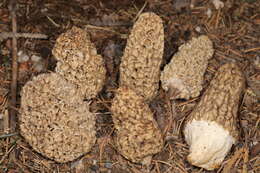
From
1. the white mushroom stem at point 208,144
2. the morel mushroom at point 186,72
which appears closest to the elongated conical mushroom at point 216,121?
the white mushroom stem at point 208,144

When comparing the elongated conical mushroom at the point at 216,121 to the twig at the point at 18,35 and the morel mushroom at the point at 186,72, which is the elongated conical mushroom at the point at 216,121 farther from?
the twig at the point at 18,35

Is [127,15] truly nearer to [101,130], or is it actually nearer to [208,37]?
[208,37]

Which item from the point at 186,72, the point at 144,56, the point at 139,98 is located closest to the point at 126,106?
the point at 139,98

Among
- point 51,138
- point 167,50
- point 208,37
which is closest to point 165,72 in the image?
point 167,50

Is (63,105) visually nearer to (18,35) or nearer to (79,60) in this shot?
(79,60)

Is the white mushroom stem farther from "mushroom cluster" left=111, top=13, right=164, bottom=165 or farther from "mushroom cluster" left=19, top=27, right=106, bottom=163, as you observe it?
"mushroom cluster" left=19, top=27, right=106, bottom=163

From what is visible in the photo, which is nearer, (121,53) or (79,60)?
(79,60)
